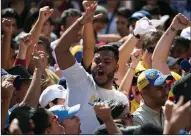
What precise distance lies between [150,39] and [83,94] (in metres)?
1.87

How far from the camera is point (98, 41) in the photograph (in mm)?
10852

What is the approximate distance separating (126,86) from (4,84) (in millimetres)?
2148

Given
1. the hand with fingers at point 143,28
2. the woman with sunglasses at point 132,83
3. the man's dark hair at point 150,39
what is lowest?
the woman with sunglasses at point 132,83

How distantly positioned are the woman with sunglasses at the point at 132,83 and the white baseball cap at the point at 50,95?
92 cm

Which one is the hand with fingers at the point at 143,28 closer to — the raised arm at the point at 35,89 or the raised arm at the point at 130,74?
the raised arm at the point at 130,74

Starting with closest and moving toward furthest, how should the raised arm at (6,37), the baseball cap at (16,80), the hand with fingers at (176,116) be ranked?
the hand with fingers at (176,116), the baseball cap at (16,80), the raised arm at (6,37)

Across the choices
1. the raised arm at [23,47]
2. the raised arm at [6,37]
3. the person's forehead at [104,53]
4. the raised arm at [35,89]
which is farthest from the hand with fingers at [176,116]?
the raised arm at [6,37]

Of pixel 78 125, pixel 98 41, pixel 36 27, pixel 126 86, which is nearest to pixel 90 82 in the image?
pixel 78 125

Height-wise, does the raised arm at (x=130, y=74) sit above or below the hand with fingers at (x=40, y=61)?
below

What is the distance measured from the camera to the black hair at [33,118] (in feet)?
18.0

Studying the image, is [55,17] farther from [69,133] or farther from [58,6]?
[69,133]

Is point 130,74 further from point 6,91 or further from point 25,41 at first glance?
point 6,91

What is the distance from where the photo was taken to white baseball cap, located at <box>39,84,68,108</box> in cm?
708

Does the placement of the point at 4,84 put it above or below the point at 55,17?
above
